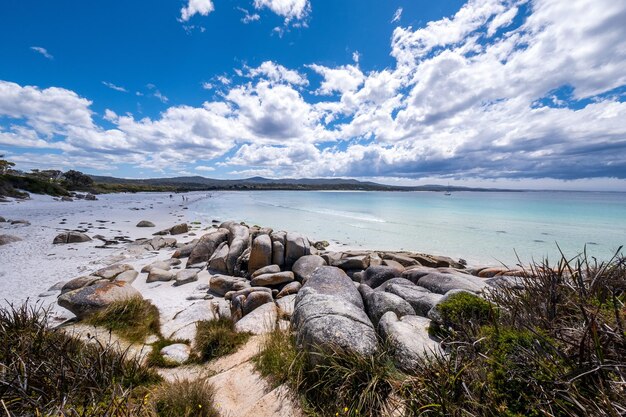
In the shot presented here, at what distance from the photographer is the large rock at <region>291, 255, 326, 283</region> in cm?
1070

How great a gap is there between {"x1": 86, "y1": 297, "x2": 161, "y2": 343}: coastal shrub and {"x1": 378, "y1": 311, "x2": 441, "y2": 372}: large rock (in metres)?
5.79

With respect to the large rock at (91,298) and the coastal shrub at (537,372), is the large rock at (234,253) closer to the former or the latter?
the large rock at (91,298)

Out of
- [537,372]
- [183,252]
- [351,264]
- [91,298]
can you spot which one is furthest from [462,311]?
[183,252]

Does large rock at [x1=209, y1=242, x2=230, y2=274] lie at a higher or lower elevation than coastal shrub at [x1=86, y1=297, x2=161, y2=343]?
lower

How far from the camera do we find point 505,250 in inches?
753

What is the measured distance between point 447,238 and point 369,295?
2007cm

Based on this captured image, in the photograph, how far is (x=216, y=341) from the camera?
5.57 meters

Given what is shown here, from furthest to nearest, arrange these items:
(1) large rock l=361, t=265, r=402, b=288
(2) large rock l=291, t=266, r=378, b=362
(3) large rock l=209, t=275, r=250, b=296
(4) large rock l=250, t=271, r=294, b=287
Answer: (1) large rock l=361, t=265, r=402, b=288, (4) large rock l=250, t=271, r=294, b=287, (3) large rock l=209, t=275, r=250, b=296, (2) large rock l=291, t=266, r=378, b=362

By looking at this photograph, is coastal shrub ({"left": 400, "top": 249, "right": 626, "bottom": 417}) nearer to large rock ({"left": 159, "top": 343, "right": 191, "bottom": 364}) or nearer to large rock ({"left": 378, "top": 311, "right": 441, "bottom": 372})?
large rock ({"left": 378, "top": 311, "right": 441, "bottom": 372})

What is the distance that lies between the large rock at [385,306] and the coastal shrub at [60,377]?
4.58 meters

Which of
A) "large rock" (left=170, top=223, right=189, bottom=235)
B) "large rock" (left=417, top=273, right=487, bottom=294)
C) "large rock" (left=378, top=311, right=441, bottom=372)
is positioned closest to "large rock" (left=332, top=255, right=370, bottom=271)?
"large rock" (left=417, top=273, right=487, bottom=294)

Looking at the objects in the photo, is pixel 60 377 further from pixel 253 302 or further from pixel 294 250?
pixel 294 250

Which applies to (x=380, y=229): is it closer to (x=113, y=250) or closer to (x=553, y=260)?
(x=553, y=260)

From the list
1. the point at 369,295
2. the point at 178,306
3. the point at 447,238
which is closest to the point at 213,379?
the point at 369,295
